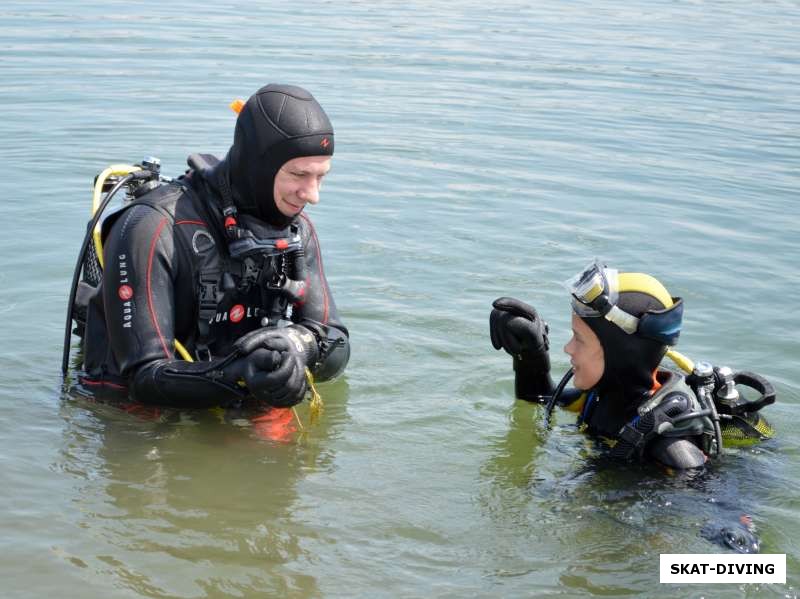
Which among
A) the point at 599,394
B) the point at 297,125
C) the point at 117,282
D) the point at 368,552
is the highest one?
A: the point at 297,125

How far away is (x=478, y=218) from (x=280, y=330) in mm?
3893

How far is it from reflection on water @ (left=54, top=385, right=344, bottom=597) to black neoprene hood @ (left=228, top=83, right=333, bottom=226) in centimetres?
99

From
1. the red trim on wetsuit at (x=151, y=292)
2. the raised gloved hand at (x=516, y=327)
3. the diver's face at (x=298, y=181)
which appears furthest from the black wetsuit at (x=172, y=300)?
the raised gloved hand at (x=516, y=327)

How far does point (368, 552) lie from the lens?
→ 3.84 metres

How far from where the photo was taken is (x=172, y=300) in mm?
4375

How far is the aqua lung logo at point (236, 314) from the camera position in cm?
452

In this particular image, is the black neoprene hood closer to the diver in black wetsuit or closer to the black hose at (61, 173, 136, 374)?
the diver in black wetsuit

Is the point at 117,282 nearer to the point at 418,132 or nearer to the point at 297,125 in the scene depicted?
the point at 297,125

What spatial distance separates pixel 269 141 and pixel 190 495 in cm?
140

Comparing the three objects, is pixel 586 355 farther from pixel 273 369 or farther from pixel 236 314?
pixel 236 314

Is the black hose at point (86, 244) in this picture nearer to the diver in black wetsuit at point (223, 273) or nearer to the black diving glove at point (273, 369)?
the diver in black wetsuit at point (223, 273)

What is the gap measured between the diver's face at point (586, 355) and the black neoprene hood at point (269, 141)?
1.24 m

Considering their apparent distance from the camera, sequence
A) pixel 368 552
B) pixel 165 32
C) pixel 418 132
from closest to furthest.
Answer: pixel 368 552 < pixel 418 132 < pixel 165 32

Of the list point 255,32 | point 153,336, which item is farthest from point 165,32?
point 153,336
